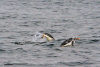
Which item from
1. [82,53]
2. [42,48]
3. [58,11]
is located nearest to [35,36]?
Answer: [42,48]

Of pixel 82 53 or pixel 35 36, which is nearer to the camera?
pixel 82 53

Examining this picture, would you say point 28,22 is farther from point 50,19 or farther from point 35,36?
point 35,36

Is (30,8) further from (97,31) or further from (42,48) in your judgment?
(42,48)

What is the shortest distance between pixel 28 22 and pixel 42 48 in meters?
10.0

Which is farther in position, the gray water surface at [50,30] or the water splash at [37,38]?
the water splash at [37,38]

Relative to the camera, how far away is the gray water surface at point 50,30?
18.1m

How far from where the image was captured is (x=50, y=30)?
26.8 meters

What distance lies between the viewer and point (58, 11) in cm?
3653

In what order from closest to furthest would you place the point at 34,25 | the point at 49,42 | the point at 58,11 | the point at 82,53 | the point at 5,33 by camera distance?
the point at 82,53
the point at 49,42
the point at 5,33
the point at 34,25
the point at 58,11

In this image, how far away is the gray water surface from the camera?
1809cm

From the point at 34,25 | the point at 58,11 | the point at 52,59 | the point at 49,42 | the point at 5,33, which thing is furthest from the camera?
the point at 58,11

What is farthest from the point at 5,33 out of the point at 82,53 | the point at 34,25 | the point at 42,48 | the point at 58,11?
the point at 58,11

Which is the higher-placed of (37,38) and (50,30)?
(37,38)

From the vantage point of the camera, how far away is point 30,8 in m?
38.6
